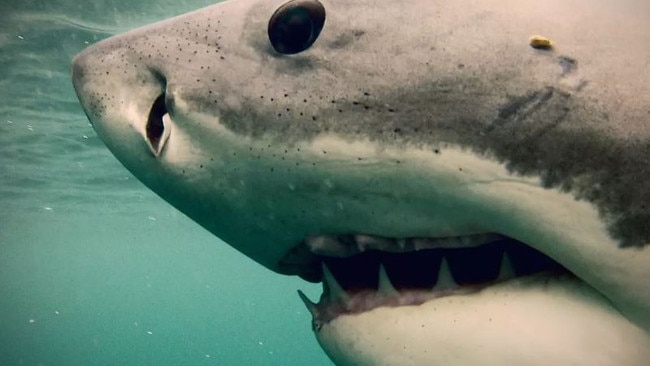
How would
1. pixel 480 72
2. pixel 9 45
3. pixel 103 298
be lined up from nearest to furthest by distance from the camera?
pixel 480 72 < pixel 9 45 < pixel 103 298

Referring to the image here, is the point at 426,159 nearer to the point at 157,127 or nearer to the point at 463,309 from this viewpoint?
the point at 463,309

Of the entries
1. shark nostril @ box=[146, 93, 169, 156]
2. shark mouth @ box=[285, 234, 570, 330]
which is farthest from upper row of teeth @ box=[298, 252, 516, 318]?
shark nostril @ box=[146, 93, 169, 156]

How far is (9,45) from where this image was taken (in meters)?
15.2

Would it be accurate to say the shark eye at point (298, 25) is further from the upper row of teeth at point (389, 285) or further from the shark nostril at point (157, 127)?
the upper row of teeth at point (389, 285)

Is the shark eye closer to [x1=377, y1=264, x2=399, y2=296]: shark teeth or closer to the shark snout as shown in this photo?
the shark snout

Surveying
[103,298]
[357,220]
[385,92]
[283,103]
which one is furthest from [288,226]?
[103,298]

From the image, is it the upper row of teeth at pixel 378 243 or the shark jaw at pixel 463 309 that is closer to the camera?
the shark jaw at pixel 463 309

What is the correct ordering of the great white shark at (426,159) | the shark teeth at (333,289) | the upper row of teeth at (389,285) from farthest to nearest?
the shark teeth at (333,289) < the upper row of teeth at (389,285) < the great white shark at (426,159)

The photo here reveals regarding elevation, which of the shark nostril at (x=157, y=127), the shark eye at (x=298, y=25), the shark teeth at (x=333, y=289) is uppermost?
the shark eye at (x=298, y=25)

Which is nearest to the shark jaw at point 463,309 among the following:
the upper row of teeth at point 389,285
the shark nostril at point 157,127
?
the upper row of teeth at point 389,285

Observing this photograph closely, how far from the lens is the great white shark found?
4.56 feet

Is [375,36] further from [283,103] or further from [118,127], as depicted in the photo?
[118,127]

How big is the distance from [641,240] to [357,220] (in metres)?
0.70

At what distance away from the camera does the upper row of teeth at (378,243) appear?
5.13 feet
